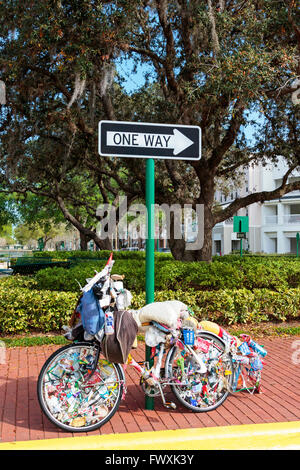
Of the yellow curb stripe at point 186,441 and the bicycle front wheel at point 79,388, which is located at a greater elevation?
the bicycle front wheel at point 79,388

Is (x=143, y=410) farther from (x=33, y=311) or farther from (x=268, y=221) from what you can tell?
(x=268, y=221)

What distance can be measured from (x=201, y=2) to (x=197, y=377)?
26.3ft

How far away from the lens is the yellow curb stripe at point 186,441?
3.58m

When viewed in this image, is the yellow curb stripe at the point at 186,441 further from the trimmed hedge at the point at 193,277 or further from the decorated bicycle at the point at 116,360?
the trimmed hedge at the point at 193,277

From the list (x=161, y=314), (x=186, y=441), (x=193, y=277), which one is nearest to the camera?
(x=186, y=441)

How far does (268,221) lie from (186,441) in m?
48.4

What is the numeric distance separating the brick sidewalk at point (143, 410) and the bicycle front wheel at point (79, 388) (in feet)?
0.39

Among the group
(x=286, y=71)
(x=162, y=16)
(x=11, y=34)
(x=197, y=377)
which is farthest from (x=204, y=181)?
Result: (x=197, y=377)

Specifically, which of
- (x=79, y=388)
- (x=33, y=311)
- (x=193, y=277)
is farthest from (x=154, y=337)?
(x=193, y=277)

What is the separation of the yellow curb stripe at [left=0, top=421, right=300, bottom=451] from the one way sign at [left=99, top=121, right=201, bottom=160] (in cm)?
249

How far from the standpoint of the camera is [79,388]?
397 centimetres

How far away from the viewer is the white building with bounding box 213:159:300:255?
155 ft

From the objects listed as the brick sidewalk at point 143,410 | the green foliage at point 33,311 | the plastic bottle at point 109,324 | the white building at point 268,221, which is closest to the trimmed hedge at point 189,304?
the green foliage at point 33,311

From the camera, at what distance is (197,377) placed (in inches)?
170
